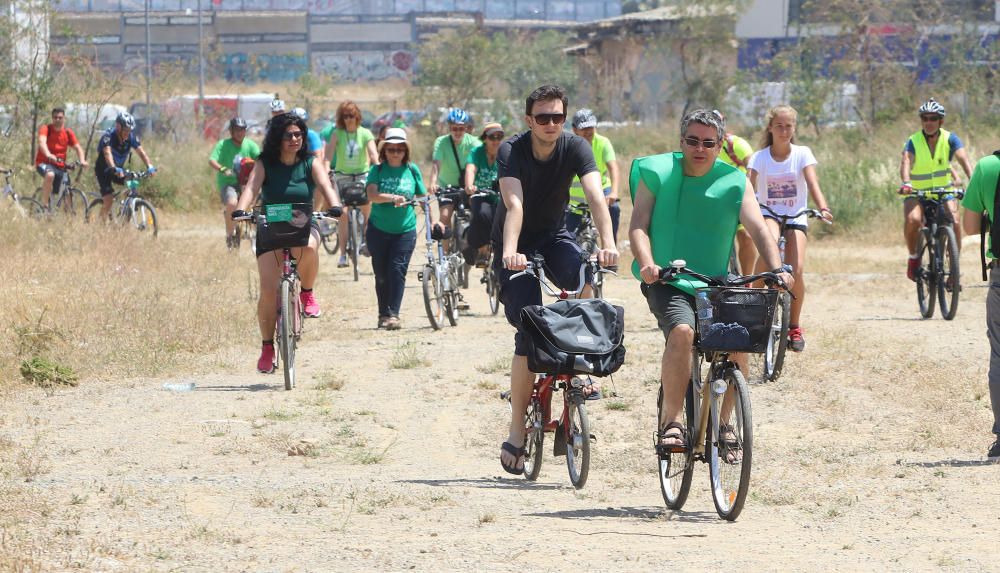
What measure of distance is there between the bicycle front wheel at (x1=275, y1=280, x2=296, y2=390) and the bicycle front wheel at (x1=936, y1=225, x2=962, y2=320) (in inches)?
244

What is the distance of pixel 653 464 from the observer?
8266 mm

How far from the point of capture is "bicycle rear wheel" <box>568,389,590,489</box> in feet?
24.0

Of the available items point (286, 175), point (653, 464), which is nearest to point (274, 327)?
point (286, 175)

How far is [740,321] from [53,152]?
1794cm

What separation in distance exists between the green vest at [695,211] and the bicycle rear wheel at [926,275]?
7866mm

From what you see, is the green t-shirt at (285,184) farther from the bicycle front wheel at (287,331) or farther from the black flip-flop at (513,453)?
the black flip-flop at (513,453)

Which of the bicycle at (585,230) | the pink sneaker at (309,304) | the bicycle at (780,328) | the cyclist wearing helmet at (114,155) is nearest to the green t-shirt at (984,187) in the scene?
the bicycle at (780,328)

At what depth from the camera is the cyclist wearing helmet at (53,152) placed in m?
22.2

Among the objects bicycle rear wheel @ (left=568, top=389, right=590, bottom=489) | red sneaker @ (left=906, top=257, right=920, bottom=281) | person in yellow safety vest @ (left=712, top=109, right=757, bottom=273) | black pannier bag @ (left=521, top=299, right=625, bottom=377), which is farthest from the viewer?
red sneaker @ (left=906, top=257, right=920, bottom=281)

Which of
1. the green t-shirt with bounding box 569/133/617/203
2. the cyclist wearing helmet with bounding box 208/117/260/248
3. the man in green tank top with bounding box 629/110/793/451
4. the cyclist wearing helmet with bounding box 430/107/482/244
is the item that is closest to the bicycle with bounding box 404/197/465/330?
the green t-shirt with bounding box 569/133/617/203

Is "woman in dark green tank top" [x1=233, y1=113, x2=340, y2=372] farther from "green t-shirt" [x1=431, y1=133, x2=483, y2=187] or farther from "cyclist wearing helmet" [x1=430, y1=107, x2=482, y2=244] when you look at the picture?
"green t-shirt" [x1=431, y1=133, x2=483, y2=187]

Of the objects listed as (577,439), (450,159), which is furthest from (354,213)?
(577,439)

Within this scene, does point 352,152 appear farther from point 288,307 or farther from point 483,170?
point 288,307

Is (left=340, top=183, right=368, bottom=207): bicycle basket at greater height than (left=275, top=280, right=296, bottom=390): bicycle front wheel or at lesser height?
greater
